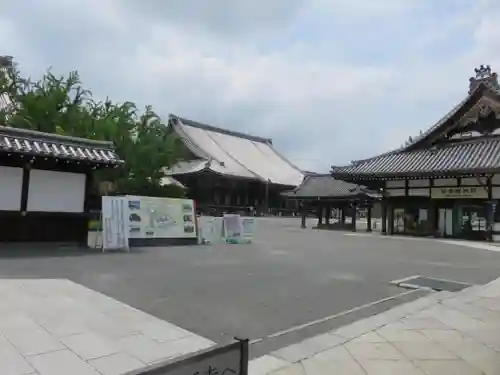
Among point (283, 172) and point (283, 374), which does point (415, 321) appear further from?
point (283, 172)

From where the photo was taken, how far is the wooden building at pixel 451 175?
19234mm

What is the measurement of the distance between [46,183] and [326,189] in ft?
68.5

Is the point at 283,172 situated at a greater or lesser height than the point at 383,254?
greater

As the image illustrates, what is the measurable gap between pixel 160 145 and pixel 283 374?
14.5m

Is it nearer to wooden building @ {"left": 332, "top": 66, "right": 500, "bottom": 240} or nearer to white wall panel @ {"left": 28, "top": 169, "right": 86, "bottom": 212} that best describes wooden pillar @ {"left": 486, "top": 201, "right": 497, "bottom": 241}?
wooden building @ {"left": 332, "top": 66, "right": 500, "bottom": 240}

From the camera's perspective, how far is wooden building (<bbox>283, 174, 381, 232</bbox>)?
26891 mm

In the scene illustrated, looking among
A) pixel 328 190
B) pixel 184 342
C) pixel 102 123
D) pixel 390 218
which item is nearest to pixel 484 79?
pixel 390 218

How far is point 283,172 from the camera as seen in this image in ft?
147

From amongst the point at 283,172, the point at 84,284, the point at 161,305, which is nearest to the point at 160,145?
the point at 84,284

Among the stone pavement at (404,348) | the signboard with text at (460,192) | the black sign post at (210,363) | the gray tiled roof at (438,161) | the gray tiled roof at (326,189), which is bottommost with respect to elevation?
the stone pavement at (404,348)

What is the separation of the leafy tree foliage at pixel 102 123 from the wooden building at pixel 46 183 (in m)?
3.45

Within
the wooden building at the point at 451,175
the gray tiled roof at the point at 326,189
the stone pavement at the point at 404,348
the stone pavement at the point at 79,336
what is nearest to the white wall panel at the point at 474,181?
the wooden building at the point at 451,175

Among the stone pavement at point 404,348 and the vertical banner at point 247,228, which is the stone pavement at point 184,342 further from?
the vertical banner at point 247,228

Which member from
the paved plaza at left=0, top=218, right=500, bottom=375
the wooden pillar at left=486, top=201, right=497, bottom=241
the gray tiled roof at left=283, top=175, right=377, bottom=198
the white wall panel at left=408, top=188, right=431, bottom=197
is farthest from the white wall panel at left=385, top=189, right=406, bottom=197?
the paved plaza at left=0, top=218, right=500, bottom=375
